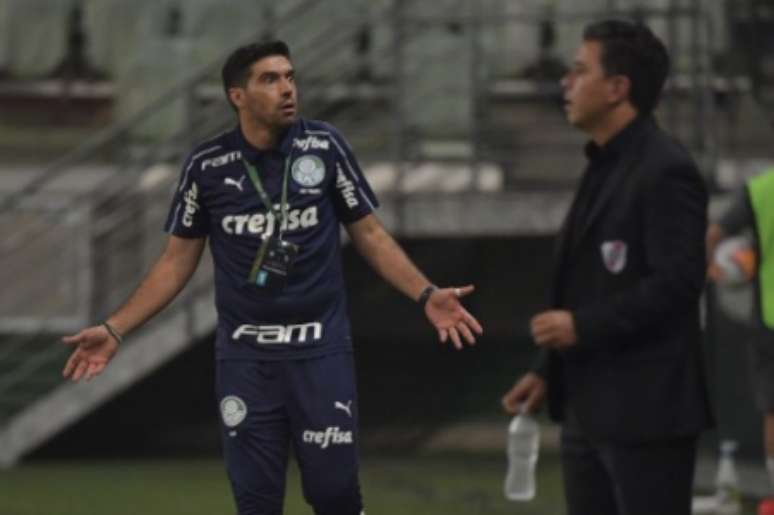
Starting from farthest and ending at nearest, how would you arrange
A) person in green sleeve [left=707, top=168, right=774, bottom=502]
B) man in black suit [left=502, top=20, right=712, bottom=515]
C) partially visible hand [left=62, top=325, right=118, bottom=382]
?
person in green sleeve [left=707, top=168, right=774, bottom=502], partially visible hand [left=62, top=325, right=118, bottom=382], man in black suit [left=502, top=20, right=712, bottom=515]

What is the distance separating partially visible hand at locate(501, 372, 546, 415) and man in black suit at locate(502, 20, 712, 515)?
0.06 m

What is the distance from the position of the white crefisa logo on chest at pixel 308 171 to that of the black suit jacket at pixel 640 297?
108 centimetres

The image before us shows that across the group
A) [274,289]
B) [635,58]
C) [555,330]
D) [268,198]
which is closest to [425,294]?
[274,289]

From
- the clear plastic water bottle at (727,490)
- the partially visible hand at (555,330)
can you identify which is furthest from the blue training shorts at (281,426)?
the clear plastic water bottle at (727,490)

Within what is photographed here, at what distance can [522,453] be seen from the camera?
7.80 meters

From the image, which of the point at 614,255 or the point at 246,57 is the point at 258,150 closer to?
the point at 246,57

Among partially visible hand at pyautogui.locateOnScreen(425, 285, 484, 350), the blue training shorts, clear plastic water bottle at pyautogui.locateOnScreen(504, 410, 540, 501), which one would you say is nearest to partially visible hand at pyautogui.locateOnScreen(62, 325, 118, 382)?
the blue training shorts

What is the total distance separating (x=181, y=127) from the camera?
16391 millimetres

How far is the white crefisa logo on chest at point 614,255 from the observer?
6.87 metres

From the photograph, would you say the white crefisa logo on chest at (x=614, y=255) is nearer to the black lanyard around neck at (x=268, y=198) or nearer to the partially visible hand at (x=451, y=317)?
the partially visible hand at (x=451, y=317)

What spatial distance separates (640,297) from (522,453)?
119 centimetres

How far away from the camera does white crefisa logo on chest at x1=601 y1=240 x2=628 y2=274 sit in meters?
6.87

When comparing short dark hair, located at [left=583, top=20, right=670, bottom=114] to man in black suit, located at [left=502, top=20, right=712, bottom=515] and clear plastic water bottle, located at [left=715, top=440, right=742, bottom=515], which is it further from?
clear plastic water bottle, located at [left=715, top=440, right=742, bottom=515]

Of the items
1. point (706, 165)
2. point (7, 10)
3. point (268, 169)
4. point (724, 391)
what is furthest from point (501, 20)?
point (268, 169)
